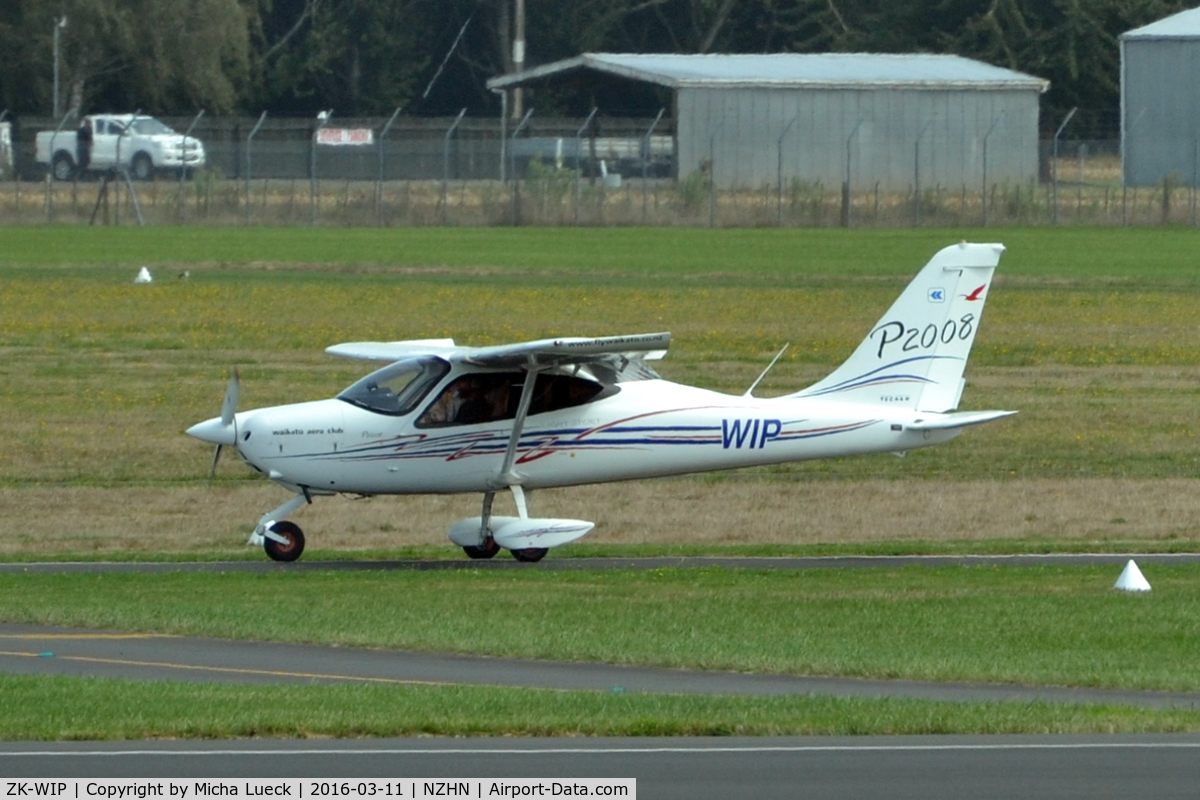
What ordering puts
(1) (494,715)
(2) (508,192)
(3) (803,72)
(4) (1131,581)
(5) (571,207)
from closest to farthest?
(1) (494,715) → (4) (1131,581) → (5) (571,207) → (2) (508,192) → (3) (803,72)

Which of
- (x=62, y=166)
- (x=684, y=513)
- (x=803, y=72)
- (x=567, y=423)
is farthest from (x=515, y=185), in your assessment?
(x=567, y=423)

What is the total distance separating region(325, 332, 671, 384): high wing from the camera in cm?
1816

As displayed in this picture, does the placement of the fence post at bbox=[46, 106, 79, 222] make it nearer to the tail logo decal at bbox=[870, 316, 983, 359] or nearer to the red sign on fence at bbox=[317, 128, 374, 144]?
the red sign on fence at bbox=[317, 128, 374, 144]

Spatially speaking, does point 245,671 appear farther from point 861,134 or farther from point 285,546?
point 861,134

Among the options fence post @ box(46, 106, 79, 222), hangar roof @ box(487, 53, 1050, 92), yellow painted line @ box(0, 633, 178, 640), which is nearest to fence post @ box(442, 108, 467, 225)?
hangar roof @ box(487, 53, 1050, 92)

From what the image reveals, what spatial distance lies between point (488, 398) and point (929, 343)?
160 inches

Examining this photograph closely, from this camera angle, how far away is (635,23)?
9238 cm

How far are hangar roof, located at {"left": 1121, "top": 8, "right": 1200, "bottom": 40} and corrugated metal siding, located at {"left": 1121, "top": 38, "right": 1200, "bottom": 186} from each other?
0.60 feet

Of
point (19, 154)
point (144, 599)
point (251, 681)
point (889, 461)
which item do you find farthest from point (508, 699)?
point (19, 154)

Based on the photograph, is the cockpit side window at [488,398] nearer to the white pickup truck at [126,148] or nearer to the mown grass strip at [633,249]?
the mown grass strip at [633,249]

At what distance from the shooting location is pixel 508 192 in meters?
59.4

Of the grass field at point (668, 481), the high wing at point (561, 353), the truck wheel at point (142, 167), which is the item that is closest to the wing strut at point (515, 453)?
the high wing at point (561, 353)

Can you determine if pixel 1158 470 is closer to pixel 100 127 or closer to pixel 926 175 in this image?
pixel 926 175

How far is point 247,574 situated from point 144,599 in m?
1.91
